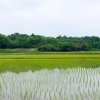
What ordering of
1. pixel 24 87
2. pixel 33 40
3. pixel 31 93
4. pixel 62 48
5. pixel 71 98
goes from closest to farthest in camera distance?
1. pixel 71 98
2. pixel 31 93
3. pixel 24 87
4. pixel 62 48
5. pixel 33 40

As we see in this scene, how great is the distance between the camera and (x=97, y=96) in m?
5.68

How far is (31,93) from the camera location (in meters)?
6.07

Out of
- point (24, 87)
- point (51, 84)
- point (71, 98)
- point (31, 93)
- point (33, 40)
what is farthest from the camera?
point (33, 40)

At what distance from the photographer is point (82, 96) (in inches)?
226

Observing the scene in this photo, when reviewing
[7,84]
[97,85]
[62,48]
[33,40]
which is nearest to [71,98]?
[97,85]

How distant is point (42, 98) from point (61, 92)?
2.31 ft

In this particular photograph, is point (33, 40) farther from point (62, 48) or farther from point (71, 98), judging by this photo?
point (71, 98)

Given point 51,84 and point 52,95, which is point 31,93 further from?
point 51,84

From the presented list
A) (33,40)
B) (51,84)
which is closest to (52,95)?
(51,84)

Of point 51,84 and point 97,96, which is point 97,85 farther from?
point 97,96

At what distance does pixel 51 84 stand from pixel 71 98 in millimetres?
1913

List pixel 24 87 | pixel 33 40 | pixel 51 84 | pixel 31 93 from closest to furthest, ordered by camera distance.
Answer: pixel 31 93 → pixel 24 87 → pixel 51 84 → pixel 33 40

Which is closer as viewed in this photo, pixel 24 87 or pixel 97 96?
pixel 97 96

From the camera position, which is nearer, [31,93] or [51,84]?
[31,93]
